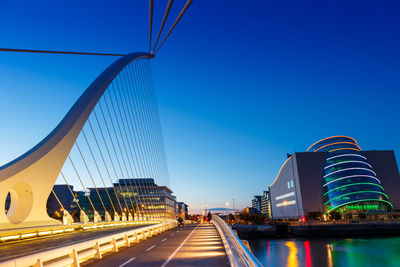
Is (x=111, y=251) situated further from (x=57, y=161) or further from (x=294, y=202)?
(x=294, y=202)

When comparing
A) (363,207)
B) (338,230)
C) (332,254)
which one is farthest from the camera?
(363,207)

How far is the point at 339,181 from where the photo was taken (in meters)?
93.4

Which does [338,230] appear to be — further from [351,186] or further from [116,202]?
[116,202]

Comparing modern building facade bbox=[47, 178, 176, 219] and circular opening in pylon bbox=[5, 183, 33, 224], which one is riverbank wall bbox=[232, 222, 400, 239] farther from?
circular opening in pylon bbox=[5, 183, 33, 224]

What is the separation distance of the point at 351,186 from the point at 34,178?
96.1 m

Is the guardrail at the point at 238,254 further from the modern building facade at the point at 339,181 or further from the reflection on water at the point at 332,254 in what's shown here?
the modern building facade at the point at 339,181

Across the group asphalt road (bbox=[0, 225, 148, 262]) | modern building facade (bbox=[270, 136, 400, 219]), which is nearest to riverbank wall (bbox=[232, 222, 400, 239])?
modern building facade (bbox=[270, 136, 400, 219])

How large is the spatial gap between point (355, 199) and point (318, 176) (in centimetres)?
1625

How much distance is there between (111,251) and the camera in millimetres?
12945

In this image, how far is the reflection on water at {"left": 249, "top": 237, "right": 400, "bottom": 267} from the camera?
131 ft

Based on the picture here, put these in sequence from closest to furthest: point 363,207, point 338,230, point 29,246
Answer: point 29,246, point 338,230, point 363,207

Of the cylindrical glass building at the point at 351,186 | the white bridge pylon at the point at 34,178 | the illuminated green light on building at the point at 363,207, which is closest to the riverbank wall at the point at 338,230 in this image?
the cylindrical glass building at the point at 351,186

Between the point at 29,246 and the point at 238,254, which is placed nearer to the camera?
the point at 238,254

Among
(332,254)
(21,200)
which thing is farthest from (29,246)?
(332,254)
